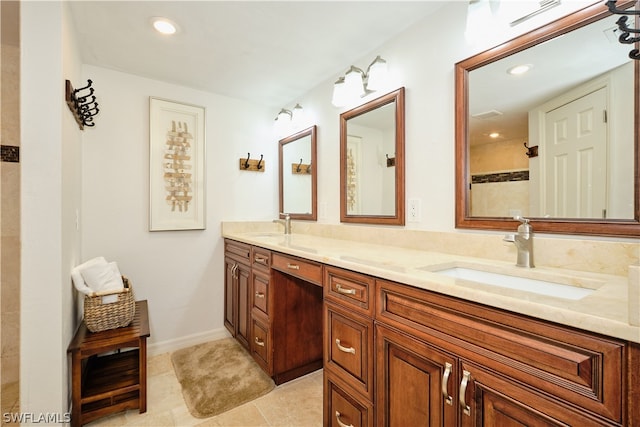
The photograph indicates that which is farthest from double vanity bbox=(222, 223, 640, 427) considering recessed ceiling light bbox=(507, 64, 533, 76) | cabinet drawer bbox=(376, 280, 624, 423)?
recessed ceiling light bbox=(507, 64, 533, 76)

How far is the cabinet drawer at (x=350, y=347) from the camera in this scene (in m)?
1.11

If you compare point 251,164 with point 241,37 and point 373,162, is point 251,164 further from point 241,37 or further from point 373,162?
point 373,162

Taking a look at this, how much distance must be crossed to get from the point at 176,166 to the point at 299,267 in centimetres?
158

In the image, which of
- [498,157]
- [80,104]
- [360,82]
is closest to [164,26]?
[80,104]

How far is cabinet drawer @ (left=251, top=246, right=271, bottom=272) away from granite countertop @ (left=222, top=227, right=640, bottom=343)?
0.35 metres

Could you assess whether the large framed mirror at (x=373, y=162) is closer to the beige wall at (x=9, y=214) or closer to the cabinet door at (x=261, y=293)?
the cabinet door at (x=261, y=293)

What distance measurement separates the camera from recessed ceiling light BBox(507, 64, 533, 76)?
1.20 meters

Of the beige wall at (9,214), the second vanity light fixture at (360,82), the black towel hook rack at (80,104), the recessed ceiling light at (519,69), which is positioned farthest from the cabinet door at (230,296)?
the recessed ceiling light at (519,69)

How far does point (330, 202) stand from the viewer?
7.47 feet

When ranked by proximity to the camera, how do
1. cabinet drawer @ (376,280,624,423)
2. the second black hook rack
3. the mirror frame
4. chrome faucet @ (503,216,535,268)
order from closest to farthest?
cabinet drawer @ (376,280,624,423) < the mirror frame < chrome faucet @ (503,216,535,268) < the second black hook rack

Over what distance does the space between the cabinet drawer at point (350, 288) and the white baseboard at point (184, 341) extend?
175cm

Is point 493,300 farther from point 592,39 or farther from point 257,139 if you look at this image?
point 257,139

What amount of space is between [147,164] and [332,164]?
1.50 meters

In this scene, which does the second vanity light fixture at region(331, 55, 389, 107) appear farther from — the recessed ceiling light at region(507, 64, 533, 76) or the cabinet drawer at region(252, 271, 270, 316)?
the cabinet drawer at region(252, 271, 270, 316)
